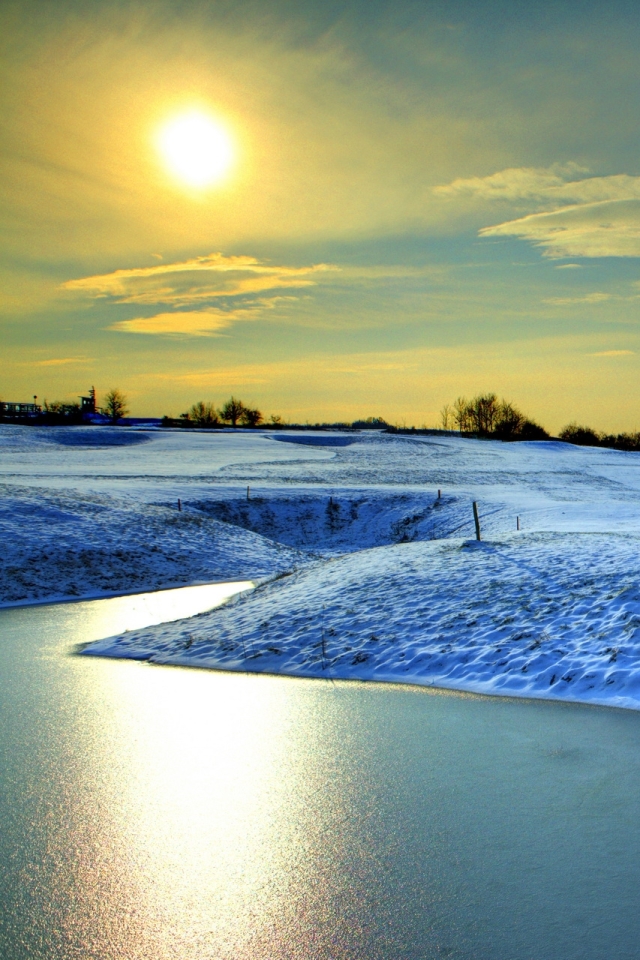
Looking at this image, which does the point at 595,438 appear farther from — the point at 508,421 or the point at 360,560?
the point at 360,560

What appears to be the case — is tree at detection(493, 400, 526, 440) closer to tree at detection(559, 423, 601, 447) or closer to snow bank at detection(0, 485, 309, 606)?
tree at detection(559, 423, 601, 447)

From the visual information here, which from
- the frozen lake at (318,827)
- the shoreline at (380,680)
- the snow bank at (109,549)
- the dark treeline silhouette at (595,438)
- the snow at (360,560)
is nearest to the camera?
the frozen lake at (318,827)

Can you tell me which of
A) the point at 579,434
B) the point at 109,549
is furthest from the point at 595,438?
the point at 109,549

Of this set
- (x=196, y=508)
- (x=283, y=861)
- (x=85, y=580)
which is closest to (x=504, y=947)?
(x=283, y=861)

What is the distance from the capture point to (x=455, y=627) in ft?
47.2

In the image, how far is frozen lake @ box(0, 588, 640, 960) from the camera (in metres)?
5.54

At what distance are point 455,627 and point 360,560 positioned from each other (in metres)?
7.64

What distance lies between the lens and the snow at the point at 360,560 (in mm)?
13148

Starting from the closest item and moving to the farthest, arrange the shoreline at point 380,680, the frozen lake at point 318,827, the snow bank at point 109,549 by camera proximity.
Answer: the frozen lake at point 318,827, the shoreline at point 380,680, the snow bank at point 109,549

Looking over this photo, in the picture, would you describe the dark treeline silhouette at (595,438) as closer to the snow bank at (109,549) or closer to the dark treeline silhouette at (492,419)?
the dark treeline silhouette at (492,419)

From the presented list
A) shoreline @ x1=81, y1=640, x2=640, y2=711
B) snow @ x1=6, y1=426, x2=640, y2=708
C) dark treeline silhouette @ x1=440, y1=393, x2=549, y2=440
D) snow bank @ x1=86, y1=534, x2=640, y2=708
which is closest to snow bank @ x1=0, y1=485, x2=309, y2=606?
snow @ x1=6, y1=426, x2=640, y2=708

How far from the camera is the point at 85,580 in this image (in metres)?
24.4

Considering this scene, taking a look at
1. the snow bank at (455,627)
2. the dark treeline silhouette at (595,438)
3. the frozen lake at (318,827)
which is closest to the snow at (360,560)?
the snow bank at (455,627)

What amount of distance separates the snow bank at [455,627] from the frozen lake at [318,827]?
3.35ft
